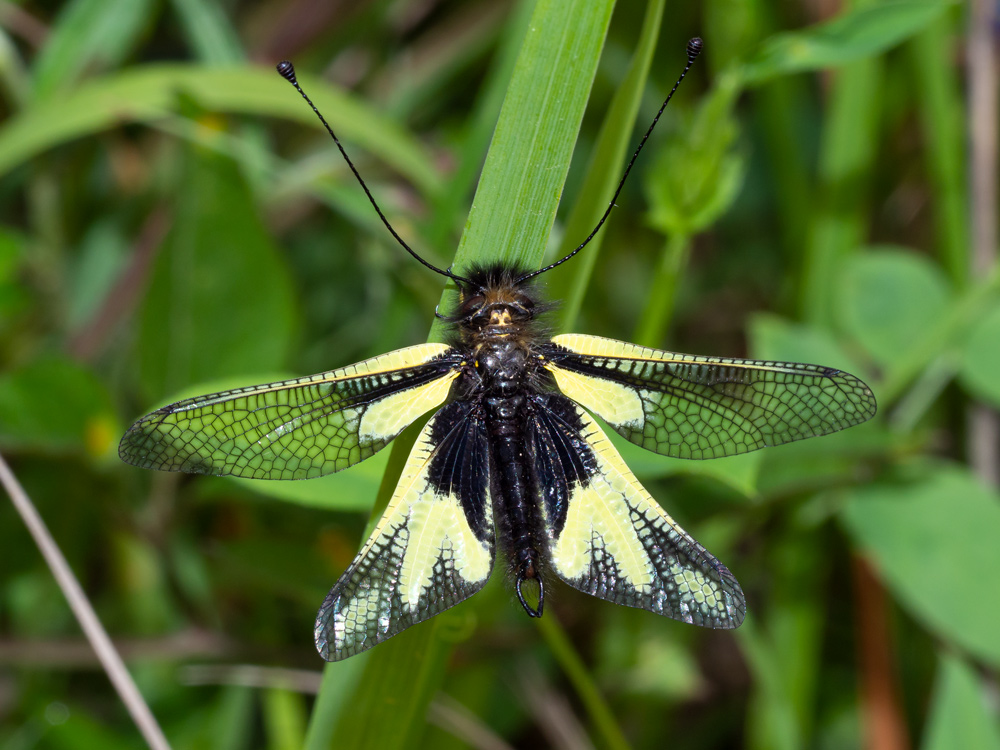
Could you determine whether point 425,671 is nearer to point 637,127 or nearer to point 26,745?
point 26,745

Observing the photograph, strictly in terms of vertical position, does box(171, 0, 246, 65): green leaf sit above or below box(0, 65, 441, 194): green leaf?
above

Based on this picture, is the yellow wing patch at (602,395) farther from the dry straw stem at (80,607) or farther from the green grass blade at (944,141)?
the green grass blade at (944,141)

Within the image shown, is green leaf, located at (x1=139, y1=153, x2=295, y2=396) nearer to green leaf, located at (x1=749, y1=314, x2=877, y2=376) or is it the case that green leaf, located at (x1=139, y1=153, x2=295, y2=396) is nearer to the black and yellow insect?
the black and yellow insect

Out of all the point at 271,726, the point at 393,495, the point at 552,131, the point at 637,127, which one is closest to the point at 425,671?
the point at 393,495

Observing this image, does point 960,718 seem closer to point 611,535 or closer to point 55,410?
point 611,535

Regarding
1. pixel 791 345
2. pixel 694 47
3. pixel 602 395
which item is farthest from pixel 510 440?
pixel 791 345

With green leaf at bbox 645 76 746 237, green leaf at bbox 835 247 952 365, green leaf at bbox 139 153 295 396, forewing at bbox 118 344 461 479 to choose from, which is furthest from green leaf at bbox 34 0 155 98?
green leaf at bbox 835 247 952 365

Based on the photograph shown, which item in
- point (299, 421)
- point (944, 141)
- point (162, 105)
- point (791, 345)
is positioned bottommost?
point (299, 421)
